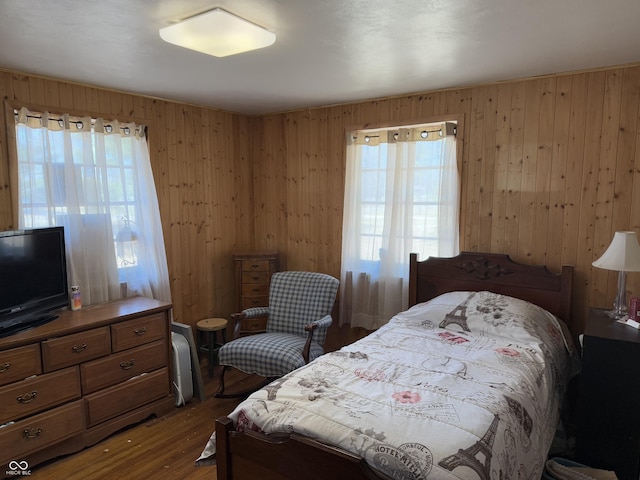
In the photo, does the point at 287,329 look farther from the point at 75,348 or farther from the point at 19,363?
the point at 19,363

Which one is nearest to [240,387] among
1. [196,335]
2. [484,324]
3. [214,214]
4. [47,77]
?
[196,335]

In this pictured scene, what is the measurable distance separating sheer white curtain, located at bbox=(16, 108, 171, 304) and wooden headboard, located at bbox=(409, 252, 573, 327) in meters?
2.13

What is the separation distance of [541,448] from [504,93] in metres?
2.32

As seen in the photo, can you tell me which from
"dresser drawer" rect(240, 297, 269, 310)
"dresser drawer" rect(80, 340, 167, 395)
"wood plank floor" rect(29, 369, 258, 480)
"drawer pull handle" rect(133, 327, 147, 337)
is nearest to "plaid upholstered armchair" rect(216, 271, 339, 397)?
"dresser drawer" rect(240, 297, 269, 310)

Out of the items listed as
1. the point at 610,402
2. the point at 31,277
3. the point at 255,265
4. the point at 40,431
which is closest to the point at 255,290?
the point at 255,265

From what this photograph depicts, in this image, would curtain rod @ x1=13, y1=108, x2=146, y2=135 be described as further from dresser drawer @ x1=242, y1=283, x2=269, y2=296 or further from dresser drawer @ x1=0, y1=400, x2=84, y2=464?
dresser drawer @ x1=0, y1=400, x2=84, y2=464

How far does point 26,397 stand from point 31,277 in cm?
72

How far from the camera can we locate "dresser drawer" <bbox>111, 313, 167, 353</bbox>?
289 centimetres

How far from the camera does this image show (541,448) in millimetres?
2014

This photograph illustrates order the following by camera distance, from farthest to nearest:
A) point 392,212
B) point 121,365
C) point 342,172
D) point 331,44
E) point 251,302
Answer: point 251,302 < point 342,172 < point 392,212 < point 121,365 < point 331,44

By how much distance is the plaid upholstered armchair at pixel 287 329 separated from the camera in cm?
308

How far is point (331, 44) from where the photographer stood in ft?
7.49

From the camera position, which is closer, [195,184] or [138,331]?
[138,331]

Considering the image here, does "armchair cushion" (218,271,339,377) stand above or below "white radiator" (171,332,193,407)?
above
